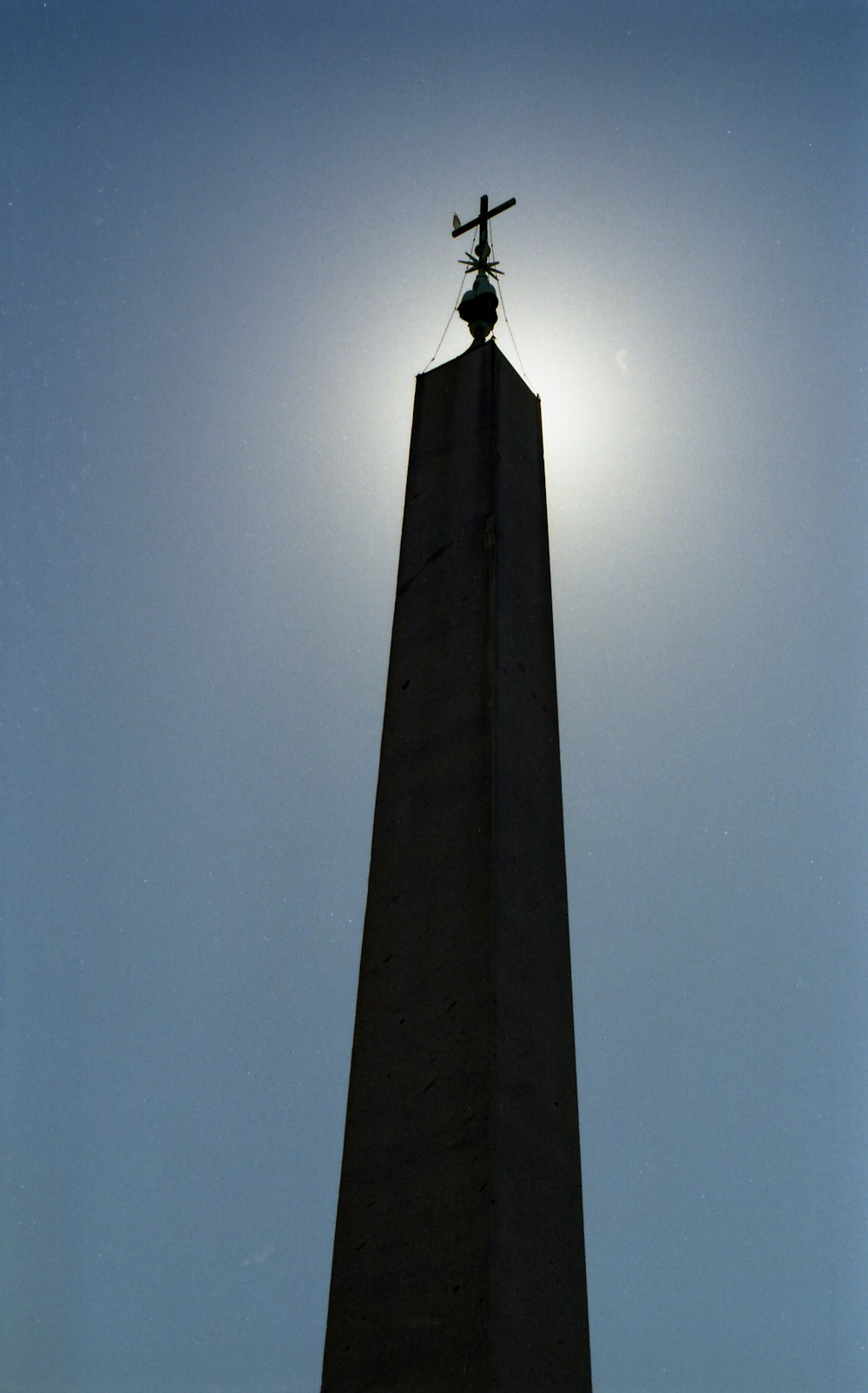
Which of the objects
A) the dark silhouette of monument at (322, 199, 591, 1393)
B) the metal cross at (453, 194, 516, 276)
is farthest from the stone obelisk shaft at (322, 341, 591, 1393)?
the metal cross at (453, 194, 516, 276)

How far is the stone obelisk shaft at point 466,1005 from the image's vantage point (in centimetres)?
397

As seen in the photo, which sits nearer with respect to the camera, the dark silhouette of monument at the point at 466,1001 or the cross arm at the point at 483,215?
the dark silhouette of monument at the point at 466,1001

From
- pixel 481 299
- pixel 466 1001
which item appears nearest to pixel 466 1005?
pixel 466 1001

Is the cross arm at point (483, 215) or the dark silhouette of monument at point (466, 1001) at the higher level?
the cross arm at point (483, 215)

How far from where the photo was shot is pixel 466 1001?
14.5ft

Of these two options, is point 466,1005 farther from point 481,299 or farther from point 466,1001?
point 481,299

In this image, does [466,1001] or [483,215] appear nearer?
[466,1001]

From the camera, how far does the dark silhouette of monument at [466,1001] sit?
13.0 feet

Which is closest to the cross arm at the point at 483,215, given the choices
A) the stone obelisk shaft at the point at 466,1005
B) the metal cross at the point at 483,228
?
the metal cross at the point at 483,228

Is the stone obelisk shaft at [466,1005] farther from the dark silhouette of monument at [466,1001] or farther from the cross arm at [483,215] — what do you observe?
the cross arm at [483,215]

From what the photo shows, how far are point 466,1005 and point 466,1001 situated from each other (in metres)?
0.01

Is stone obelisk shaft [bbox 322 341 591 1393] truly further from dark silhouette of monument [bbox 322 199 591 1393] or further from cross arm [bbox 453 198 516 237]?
cross arm [bbox 453 198 516 237]

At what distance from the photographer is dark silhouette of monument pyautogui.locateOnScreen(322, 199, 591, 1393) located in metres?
3.97

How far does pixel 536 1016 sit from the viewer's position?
4590 millimetres
